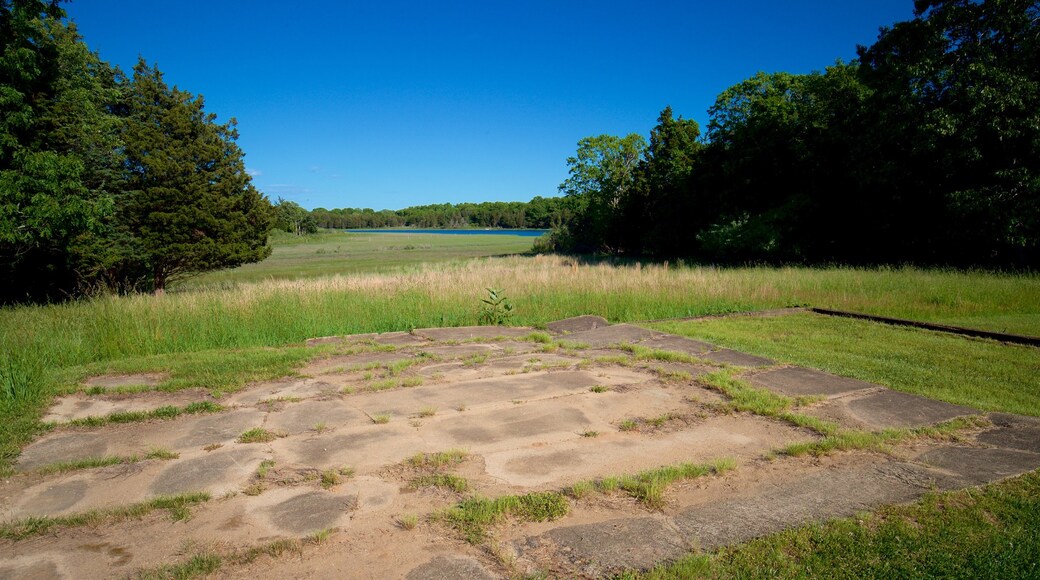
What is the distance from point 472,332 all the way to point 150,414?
187 inches

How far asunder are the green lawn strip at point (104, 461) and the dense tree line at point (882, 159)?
2022cm

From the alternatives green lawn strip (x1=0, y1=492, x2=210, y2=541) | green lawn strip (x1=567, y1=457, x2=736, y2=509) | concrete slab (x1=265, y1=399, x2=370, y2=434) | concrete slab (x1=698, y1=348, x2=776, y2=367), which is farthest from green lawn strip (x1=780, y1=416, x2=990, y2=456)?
green lawn strip (x1=0, y1=492, x2=210, y2=541)

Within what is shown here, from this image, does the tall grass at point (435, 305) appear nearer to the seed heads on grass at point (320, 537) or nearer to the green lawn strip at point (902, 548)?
the seed heads on grass at point (320, 537)

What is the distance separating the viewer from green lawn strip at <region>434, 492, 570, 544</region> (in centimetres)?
275

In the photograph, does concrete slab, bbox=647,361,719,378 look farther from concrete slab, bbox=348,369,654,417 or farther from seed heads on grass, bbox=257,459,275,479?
seed heads on grass, bbox=257,459,275,479

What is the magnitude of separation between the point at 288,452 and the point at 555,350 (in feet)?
13.7

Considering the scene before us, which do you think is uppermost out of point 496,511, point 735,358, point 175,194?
point 175,194

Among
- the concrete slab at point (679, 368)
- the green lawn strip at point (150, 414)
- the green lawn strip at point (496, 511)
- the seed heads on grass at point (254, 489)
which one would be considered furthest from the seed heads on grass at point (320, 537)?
the concrete slab at point (679, 368)

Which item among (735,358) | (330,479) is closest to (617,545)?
(330,479)

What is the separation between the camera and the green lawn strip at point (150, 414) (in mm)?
4406

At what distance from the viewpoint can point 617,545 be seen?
259 centimetres

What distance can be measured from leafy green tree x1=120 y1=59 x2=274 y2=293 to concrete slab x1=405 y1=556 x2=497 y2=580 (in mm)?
18599

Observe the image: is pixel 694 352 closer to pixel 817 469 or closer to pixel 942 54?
pixel 817 469

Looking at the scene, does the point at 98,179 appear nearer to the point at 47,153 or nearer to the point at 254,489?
the point at 47,153
